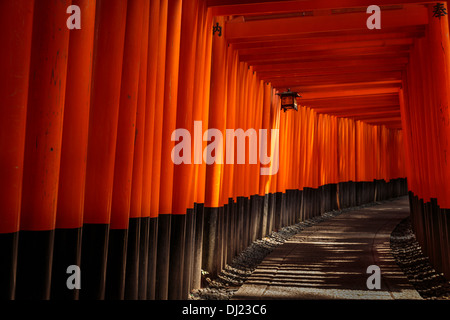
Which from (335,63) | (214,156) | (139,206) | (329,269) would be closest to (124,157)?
(139,206)

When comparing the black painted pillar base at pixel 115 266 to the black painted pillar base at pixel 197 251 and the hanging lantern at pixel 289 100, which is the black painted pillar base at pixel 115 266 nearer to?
the black painted pillar base at pixel 197 251

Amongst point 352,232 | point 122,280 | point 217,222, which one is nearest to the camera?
point 122,280

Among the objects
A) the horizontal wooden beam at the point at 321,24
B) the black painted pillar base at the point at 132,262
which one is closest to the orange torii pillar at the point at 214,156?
the horizontal wooden beam at the point at 321,24

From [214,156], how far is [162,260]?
2545 mm

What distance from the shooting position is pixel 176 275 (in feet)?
15.4

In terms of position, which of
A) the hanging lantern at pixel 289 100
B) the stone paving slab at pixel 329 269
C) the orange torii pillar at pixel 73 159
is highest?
the hanging lantern at pixel 289 100

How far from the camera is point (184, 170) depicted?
16.5ft

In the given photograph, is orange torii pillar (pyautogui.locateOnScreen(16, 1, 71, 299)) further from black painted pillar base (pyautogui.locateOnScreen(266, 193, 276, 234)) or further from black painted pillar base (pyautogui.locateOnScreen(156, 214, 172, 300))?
black painted pillar base (pyautogui.locateOnScreen(266, 193, 276, 234))

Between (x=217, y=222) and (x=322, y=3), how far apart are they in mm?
3852

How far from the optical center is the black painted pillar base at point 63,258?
2.98m

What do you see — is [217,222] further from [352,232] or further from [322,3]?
[352,232]
